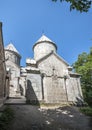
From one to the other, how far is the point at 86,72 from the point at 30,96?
943cm

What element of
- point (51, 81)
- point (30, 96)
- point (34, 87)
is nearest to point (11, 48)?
point (51, 81)

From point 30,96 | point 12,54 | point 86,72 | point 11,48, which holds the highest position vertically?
point 11,48

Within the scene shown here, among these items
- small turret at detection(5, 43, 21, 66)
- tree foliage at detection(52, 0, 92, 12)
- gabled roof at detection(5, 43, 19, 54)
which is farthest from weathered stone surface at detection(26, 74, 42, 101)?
gabled roof at detection(5, 43, 19, 54)

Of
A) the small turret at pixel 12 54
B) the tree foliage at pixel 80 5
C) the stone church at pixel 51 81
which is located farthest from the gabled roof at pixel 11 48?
the tree foliage at pixel 80 5

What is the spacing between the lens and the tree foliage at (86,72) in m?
22.6

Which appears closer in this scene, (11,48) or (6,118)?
(6,118)

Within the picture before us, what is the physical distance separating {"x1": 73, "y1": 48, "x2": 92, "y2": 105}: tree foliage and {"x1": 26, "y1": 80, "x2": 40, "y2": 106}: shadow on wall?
874 centimetres

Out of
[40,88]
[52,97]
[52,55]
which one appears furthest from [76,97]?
A: [52,55]

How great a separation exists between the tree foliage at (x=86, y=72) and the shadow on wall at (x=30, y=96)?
874cm

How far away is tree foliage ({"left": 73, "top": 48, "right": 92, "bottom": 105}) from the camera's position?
74.3ft

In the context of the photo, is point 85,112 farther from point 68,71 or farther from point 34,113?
point 68,71

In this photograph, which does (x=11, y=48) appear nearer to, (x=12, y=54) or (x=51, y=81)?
(x=12, y=54)

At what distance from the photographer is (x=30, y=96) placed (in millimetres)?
16281

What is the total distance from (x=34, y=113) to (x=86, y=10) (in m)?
7.98
